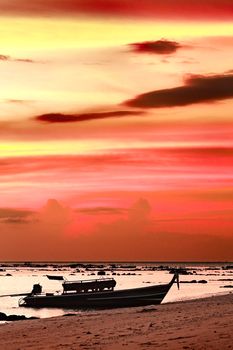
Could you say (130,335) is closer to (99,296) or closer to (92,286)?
(99,296)

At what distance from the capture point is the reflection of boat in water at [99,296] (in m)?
52.7

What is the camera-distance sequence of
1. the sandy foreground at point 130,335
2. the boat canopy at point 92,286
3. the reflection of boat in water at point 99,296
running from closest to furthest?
the sandy foreground at point 130,335
the reflection of boat in water at point 99,296
the boat canopy at point 92,286

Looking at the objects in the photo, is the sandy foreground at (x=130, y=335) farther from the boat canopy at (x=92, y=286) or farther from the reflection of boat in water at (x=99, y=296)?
the boat canopy at (x=92, y=286)

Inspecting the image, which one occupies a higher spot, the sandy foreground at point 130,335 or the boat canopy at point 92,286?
the boat canopy at point 92,286

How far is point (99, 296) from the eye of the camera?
180ft

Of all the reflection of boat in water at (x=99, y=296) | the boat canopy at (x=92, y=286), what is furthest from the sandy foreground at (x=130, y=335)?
the boat canopy at (x=92, y=286)

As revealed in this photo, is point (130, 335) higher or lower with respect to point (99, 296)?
lower

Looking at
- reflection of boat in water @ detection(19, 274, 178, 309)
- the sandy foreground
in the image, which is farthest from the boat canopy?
the sandy foreground

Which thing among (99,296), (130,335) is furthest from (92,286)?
(130,335)

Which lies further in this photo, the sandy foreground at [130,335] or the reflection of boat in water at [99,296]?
the reflection of boat in water at [99,296]

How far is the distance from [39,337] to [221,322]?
17.9ft

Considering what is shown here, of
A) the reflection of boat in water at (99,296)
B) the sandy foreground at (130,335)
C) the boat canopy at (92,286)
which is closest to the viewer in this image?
the sandy foreground at (130,335)

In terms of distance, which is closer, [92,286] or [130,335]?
[130,335]

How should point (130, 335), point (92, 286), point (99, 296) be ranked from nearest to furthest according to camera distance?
point (130, 335)
point (99, 296)
point (92, 286)
